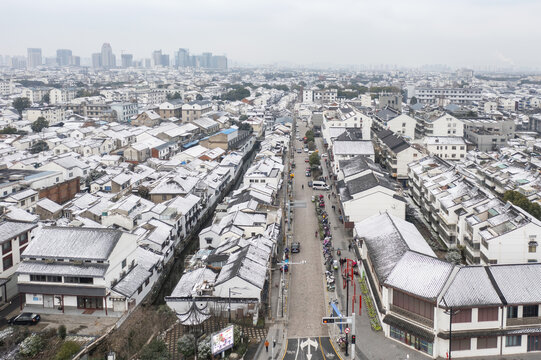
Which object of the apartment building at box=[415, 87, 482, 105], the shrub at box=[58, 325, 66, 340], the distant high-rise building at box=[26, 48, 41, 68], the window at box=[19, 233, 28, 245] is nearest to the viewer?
the shrub at box=[58, 325, 66, 340]

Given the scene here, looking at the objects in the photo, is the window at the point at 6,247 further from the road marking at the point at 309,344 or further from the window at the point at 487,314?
the window at the point at 487,314

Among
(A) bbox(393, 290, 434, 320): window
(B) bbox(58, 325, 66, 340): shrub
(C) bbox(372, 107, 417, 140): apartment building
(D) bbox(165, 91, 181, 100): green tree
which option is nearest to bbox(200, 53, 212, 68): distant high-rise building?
(D) bbox(165, 91, 181, 100): green tree

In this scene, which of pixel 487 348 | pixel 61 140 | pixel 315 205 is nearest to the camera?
pixel 487 348

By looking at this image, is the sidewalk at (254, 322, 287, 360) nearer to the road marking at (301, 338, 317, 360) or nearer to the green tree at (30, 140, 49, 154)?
the road marking at (301, 338, 317, 360)

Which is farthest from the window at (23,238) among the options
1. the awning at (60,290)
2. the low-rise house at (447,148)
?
the low-rise house at (447,148)

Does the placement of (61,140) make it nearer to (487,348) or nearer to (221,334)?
(221,334)

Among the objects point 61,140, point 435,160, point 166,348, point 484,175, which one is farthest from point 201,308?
point 61,140

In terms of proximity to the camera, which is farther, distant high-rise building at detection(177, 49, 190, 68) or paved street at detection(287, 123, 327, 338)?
distant high-rise building at detection(177, 49, 190, 68)
